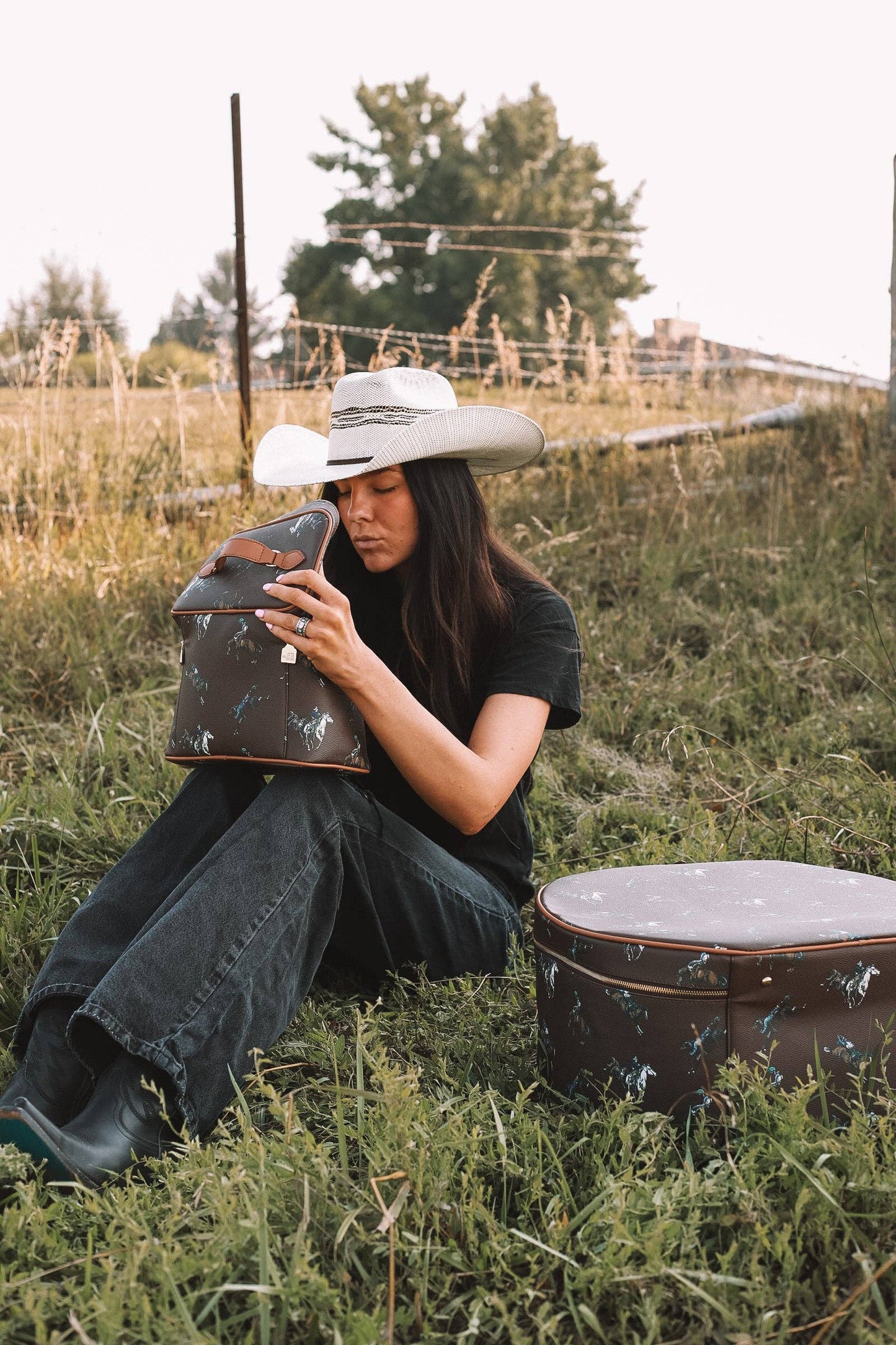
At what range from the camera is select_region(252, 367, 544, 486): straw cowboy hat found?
232cm

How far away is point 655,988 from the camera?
1.67 metres

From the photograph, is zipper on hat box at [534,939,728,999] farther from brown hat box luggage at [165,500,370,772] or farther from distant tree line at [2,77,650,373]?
distant tree line at [2,77,650,373]

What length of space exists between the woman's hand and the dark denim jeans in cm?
19

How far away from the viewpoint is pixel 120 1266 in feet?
4.80

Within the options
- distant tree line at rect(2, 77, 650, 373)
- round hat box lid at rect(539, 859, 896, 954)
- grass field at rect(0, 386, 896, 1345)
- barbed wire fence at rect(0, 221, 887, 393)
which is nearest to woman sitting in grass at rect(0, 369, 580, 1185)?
grass field at rect(0, 386, 896, 1345)

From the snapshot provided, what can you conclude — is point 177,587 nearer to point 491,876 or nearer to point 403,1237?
point 491,876

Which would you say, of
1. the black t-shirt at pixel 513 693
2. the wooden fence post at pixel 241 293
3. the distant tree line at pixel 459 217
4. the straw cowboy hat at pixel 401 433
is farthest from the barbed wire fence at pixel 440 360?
the distant tree line at pixel 459 217

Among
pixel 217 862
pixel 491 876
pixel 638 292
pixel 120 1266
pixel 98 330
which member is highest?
pixel 638 292

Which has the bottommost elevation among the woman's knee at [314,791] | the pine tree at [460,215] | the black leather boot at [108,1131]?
the black leather boot at [108,1131]

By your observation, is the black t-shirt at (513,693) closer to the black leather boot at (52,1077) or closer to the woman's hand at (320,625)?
the woman's hand at (320,625)

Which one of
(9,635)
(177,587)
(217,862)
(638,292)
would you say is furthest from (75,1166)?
(638,292)

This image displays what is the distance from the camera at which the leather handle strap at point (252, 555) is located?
2.02 metres

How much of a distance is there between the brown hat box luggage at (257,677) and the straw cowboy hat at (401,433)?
0.29 meters

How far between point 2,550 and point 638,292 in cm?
3052
